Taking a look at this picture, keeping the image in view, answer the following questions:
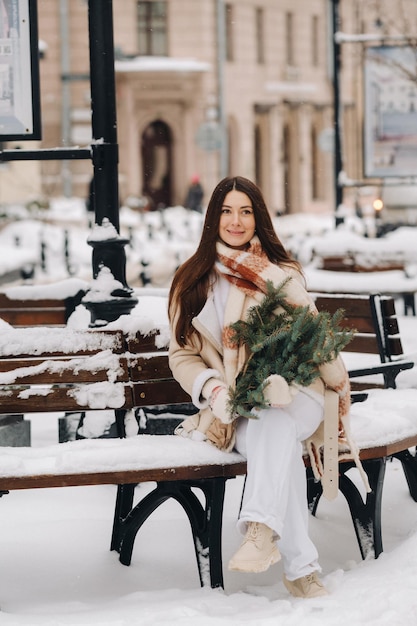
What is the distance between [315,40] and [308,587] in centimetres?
5019

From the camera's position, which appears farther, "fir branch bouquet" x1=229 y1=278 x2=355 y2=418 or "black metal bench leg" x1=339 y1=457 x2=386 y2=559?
"black metal bench leg" x1=339 y1=457 x2=386 y2=559

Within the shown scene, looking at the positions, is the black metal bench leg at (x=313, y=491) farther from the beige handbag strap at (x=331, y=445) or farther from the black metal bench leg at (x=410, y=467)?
the black metal bench leg at (x=410, y=467)

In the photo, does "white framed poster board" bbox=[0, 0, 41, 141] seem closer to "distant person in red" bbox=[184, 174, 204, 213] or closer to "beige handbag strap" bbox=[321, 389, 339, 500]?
"beige handbag strap" bbox=[321, 389, 339, 500]

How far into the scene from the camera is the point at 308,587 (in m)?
4.99

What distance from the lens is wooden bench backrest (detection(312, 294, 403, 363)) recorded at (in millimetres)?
7359

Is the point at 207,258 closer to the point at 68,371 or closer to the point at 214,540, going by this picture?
the point at 68,371

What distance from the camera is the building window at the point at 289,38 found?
171ft

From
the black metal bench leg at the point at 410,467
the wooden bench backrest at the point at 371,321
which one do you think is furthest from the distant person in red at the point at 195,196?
the black metal bench leg at the point at 410,467

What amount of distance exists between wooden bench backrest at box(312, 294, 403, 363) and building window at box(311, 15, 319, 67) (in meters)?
46.6

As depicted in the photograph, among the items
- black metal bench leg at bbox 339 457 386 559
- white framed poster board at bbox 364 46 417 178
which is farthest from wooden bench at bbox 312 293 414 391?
white framed poster board at bbox 364 46 417 178

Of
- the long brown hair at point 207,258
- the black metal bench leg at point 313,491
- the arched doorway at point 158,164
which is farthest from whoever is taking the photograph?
the arched doorway at point 158,164

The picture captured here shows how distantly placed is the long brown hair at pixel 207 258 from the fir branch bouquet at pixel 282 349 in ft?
0.94

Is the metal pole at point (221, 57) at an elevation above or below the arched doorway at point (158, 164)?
above

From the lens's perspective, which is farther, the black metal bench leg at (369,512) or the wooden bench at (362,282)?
the wooden bench at (362,282)
